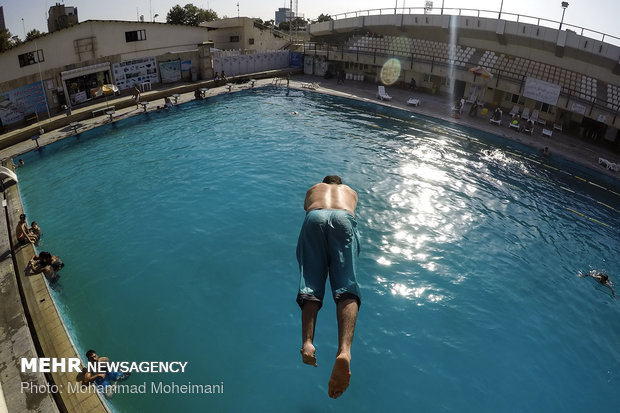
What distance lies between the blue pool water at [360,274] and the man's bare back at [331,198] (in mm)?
4682

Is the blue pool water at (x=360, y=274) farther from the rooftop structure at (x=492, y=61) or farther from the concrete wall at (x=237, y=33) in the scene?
the concrete wall at (x=237, y=33)

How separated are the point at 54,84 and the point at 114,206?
16.5 meters

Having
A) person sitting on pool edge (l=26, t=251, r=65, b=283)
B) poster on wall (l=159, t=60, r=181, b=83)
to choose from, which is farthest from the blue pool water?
poster on wall (l=159, t=60, r=181, b=83)

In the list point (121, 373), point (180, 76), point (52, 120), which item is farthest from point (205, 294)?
point (180, 76)

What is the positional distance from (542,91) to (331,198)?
94.5 ft

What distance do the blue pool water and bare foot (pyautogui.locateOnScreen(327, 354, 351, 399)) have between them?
425 centimetres

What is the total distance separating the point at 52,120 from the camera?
2434 cm

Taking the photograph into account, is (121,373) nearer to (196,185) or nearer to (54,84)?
(196,185)

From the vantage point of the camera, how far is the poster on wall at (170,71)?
111 ft

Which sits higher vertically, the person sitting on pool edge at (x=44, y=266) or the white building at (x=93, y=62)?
the white building at (x=93, y=62)

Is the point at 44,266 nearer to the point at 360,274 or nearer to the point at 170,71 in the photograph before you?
the point at 360,274

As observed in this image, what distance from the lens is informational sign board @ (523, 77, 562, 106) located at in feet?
89.2

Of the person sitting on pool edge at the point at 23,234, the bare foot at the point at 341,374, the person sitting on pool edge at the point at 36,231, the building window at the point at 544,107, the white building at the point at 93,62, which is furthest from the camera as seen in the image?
the building window at the point at 544,107

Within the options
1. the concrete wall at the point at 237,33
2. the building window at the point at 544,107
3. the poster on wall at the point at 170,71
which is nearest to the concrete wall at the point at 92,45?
the poster on wall at the point at 170,71
